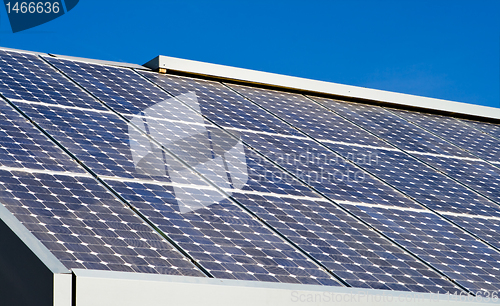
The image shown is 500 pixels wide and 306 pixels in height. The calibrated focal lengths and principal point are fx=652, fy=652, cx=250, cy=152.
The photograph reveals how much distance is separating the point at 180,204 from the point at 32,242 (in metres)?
2.83

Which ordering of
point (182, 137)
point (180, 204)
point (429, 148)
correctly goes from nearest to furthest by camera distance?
point (180, 204) → point (182, 137) → point (429, 148)

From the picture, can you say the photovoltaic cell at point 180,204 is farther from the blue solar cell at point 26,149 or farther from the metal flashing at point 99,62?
the metal flashing at point 99,62

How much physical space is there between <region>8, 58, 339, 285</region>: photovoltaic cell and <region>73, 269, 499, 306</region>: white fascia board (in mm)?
431

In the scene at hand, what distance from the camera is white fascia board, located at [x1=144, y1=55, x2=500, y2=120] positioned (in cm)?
1659

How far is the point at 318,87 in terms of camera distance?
18250mm

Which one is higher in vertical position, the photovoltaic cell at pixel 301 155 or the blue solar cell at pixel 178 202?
the photovoltaic cell at pixel 301 155

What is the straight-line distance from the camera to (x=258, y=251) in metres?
9.05

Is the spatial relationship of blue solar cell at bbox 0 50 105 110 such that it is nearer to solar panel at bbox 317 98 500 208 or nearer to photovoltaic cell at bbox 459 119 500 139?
solar panel at bbox 317 98 500 208

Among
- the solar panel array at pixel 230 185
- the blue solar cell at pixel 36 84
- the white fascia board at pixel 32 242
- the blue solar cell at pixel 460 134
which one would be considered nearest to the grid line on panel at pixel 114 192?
the solar panel array at pixel 230 185

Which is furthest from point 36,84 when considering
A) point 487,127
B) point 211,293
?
point 487,127

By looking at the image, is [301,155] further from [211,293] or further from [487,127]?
[487,127]

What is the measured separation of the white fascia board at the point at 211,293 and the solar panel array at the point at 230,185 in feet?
1.21

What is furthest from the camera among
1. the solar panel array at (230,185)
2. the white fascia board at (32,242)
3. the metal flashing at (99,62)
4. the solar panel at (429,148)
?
the metal flashing at (99,62)

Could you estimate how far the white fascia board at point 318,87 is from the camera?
54.4 ft
